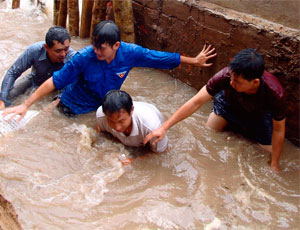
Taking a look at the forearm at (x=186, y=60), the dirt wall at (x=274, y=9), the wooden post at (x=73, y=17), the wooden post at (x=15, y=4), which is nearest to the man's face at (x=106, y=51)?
the forearm at (x=186, y=60)

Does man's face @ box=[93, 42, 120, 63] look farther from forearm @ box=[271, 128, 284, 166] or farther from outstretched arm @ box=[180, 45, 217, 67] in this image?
forearm @ box=[271, 128, 284, 166]

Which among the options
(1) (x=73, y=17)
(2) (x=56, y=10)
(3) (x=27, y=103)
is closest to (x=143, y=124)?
(3) (x=27, y=103)

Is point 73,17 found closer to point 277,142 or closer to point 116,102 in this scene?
point 116,102

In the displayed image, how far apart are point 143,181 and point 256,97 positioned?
1.32 meters

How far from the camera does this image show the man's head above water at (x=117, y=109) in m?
2.79

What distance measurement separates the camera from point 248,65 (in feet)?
8.87

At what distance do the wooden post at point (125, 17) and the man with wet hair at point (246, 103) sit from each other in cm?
194

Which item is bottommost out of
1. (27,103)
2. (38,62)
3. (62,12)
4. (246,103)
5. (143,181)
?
(143,181)

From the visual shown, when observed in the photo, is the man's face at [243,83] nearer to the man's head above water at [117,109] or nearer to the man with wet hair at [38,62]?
the man's head above water at [117,109]

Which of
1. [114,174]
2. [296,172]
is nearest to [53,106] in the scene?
[114,174]

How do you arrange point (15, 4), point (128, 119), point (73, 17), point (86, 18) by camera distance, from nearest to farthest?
point (128, 119) → point (86, 18) → point (73, 17) → point (15, 4)

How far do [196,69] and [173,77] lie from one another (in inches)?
21.0

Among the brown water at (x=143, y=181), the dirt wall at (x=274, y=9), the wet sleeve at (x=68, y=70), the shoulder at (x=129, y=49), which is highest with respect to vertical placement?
the dirt wall at (x=274, y=9)

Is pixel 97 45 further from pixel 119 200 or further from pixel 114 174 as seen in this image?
pixel 119 200
